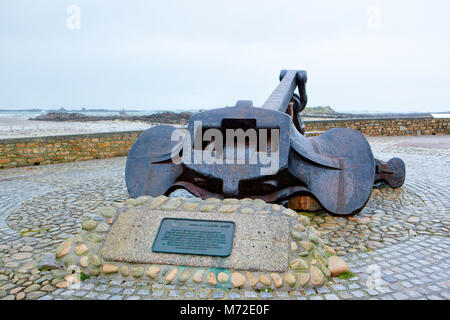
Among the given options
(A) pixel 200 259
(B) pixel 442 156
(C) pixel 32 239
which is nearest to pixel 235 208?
(A) pixel 200 259

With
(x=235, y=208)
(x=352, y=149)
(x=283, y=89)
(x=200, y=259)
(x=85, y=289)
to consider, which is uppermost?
(x=283, y=89)

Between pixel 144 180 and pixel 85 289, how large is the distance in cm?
172

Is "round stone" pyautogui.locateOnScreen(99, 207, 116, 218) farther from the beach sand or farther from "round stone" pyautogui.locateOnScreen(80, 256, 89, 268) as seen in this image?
the beach sand

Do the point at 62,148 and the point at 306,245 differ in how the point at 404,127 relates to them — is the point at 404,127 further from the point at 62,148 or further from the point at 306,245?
the point at 306,245

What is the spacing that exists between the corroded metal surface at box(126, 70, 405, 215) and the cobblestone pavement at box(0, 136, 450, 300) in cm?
48

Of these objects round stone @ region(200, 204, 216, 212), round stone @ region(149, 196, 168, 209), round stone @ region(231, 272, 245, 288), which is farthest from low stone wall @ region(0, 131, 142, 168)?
round stone @ region(231, 272, 245, 288)

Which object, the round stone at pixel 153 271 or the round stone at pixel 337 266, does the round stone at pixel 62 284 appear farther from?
the round stone at pixel 337 266

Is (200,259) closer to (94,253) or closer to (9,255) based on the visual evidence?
(94,253)

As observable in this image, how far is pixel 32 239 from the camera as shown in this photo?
3.43m

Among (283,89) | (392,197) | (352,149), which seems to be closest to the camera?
(352,149)

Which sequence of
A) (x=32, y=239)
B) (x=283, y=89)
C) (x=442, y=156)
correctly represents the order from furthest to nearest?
(x=442, y=156) → (x=283, y=89) → (x=32, y=239)

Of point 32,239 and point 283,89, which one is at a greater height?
point 283,89

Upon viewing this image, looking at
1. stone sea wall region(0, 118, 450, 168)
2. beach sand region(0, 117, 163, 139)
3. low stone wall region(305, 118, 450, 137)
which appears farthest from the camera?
low stone wall region(305, 118, 450, 137)

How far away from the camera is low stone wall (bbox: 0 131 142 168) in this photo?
844 cm
